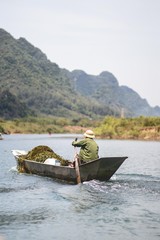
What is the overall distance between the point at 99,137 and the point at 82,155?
99.2 meters

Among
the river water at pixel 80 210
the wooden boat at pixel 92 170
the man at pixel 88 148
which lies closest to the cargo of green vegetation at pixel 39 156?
the wooden boat at pixel 92 170

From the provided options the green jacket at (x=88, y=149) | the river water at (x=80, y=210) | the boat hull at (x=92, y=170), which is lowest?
the river water at (x=80, y=210)

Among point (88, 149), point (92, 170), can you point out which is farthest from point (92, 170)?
point (88, 149)

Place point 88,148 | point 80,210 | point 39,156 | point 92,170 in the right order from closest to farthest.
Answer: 1. point 80,210
2. point 92,170
3. point 88,148
4. point 39,156

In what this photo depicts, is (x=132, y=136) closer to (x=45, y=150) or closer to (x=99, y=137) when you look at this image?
(x=99, y=137)

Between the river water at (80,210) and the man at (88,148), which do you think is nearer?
the river water at (80,210)

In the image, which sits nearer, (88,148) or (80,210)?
(80,210)

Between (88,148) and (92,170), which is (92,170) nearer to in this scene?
(92,170)

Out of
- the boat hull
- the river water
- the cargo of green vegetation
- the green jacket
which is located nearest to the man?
the green jacket

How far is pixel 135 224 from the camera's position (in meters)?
16.0

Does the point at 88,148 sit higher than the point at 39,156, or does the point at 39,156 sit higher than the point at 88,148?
the point at 88,148

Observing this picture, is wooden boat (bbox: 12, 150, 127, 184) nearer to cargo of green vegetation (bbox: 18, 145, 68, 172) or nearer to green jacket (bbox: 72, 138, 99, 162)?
green jacket (bbox: 72, 138, 99, 162)

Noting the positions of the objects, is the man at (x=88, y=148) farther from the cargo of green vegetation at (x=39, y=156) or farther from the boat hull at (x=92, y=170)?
the cargo of green vegetation at (x=39, y=156)

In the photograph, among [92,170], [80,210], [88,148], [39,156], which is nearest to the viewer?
[80,210]
